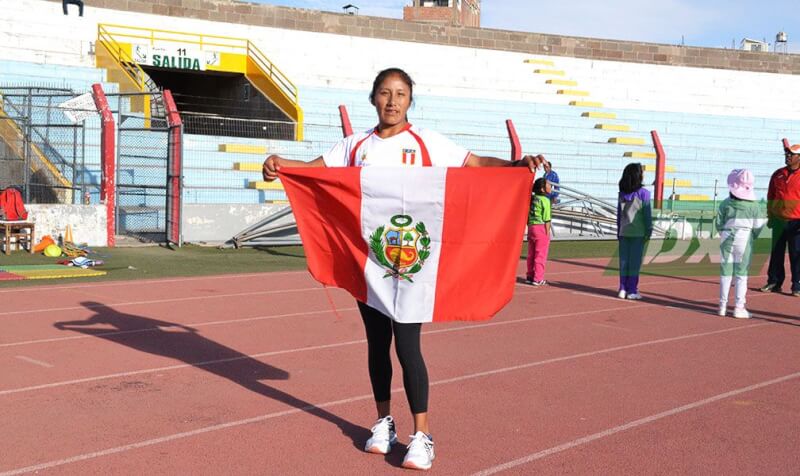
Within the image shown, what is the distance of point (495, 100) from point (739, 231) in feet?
63.2

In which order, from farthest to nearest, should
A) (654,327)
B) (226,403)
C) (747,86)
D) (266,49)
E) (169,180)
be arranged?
(747,86), (266,49), (169,180), (654,327), (226,403)

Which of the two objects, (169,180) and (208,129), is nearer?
(169,180)

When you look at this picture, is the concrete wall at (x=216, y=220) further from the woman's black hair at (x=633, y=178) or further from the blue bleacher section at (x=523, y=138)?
the woman's black hair at (x=633, y=178)

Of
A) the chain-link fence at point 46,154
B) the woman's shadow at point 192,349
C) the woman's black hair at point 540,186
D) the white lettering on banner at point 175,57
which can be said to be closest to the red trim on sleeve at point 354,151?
the woman's shadow at point 192,349

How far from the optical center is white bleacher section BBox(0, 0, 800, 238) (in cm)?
2378

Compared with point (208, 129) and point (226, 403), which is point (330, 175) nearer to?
point (226, 403)

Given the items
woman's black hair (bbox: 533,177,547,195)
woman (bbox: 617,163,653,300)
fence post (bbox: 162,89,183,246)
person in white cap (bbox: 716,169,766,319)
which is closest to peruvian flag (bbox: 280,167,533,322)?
person in white cap (bbox: 716,169,766,319)

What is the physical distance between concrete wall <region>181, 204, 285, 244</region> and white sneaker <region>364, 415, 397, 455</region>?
1399cm

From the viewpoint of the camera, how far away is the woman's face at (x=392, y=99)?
486cm

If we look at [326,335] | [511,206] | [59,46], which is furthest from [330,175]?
[59,46]

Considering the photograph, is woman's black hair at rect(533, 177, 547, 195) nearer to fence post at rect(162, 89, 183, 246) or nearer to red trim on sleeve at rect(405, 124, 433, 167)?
fence post at rect(162, 89, 183, 246)

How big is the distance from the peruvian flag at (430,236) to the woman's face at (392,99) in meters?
0.28

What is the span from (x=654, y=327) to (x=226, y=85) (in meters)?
22.0

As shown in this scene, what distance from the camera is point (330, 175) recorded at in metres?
5.16
